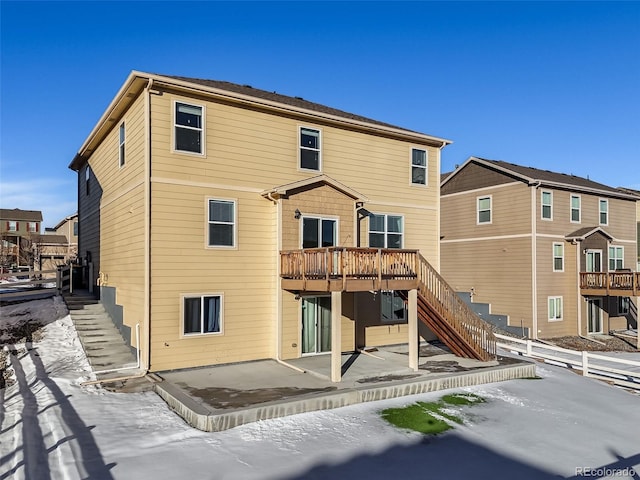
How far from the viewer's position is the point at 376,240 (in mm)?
15891

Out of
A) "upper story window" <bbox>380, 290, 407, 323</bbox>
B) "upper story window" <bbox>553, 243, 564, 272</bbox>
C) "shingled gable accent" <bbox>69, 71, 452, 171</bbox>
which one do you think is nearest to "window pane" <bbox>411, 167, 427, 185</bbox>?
"shingled gable accent" <bbox>69, 71, 452, 171</bbox>

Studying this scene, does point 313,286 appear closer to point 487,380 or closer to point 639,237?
point 487,380

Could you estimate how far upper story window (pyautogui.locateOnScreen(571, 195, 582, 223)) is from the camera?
23891 millimetres

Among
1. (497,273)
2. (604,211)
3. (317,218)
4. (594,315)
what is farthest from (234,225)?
(604,211)

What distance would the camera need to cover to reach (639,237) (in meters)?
30.2

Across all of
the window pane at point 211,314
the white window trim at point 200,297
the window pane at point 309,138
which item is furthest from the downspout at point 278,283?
the window pane at point 309,138

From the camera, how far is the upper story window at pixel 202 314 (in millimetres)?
12102

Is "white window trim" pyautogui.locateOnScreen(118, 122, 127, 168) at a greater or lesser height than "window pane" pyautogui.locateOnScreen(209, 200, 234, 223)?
greater

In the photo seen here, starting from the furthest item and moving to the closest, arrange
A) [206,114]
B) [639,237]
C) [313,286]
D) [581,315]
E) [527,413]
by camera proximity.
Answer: [639,237] → [581,315] → [206,114] → [313,286] → [527,413]

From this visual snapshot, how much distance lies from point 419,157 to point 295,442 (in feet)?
39.7

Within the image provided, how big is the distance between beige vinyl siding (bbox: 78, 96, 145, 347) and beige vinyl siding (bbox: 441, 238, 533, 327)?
59.8 feet

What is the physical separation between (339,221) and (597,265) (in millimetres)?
17741

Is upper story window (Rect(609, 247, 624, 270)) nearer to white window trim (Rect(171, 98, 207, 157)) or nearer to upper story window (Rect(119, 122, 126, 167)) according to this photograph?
white window trim (Rect(171, 98, 207, 157))

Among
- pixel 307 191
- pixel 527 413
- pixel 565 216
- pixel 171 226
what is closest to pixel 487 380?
pixel 527 413
